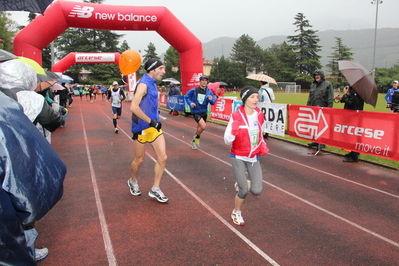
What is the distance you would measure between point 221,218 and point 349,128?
16.7 ft

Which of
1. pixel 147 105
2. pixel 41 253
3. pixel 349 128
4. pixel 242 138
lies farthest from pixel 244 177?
pixel 349 128

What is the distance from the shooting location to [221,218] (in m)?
4.30

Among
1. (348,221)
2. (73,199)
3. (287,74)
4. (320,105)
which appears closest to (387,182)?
(348,221)

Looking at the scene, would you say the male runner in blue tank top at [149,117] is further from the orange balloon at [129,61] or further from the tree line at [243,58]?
the tree line at [243,58]

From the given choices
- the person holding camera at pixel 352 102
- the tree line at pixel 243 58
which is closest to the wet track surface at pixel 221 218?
the person holding camera at pixel 352 102

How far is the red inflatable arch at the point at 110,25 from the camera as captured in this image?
14.4m

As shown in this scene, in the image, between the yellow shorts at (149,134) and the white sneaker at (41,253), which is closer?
A: the white sneaker at (41,253)

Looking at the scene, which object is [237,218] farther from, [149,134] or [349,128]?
[349,128]

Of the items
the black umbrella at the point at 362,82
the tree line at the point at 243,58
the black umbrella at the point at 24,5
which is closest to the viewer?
the black umbrella at the point at 24,5

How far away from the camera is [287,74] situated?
3238 inches

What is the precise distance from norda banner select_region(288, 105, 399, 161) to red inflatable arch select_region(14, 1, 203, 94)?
9.31m

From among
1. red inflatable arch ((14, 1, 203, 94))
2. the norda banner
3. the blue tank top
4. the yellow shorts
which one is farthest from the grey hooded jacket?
red inflatable arch ((14, 1, 203, 94))

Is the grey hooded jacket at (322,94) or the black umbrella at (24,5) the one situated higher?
the black umbrella at (24,5)

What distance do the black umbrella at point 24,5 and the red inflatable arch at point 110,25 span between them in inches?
504
